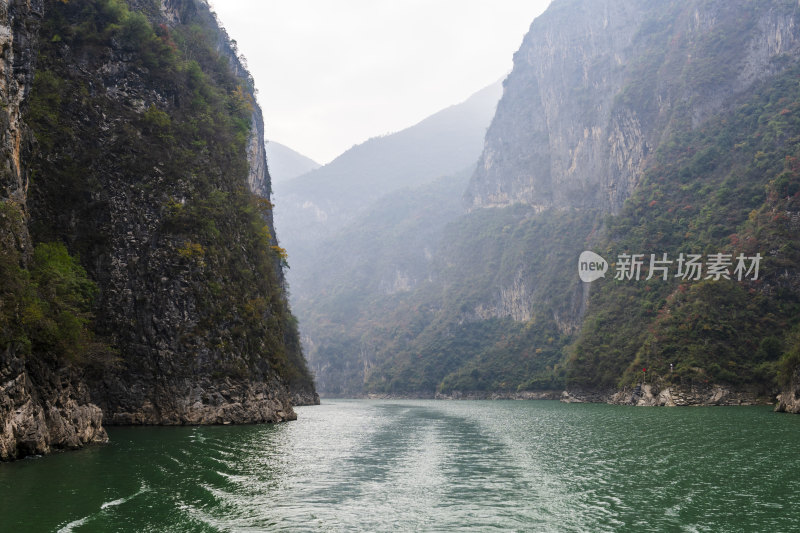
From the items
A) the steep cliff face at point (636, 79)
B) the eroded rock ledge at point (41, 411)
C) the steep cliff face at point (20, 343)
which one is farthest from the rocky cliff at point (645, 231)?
the steep cliff face at point (20, 343)

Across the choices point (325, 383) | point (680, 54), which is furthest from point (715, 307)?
point (325, 383)

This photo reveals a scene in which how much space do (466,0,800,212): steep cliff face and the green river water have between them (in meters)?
106

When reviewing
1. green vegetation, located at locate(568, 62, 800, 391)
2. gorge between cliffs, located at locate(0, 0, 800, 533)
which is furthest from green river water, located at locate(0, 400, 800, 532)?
green vegetation, located at locate(568, 62, 800, 391)

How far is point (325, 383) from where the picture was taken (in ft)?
637

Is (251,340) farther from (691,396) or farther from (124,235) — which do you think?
(691,396)

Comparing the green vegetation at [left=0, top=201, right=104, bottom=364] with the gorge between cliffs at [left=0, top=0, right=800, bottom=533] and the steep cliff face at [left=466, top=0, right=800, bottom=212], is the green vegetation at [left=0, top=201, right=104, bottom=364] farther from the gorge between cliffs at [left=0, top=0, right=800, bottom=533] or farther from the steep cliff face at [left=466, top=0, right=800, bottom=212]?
the steep cliff face at [left=466, top=0, right=800, bottom=212]

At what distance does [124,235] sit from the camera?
128 ft

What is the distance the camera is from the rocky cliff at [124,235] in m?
26.9

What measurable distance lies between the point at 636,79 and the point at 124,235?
142983 millimetres

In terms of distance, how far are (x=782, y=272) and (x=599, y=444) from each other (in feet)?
173

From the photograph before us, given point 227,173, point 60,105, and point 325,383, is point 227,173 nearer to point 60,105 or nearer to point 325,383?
point 60,105

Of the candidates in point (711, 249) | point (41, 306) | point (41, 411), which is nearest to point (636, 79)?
point (711, 249)

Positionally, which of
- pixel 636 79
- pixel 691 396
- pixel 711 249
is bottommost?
pixel 691 396

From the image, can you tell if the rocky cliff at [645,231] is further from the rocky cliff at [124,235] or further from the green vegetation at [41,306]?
the green vegetation at [41,306]
